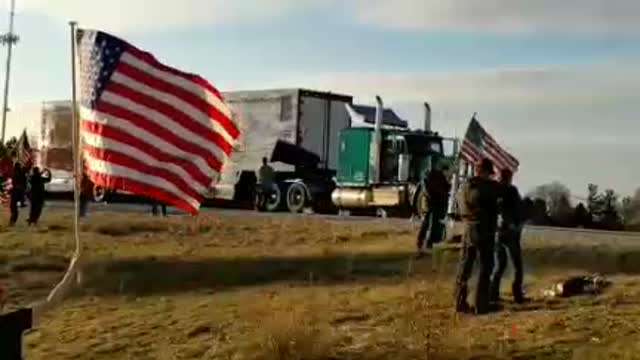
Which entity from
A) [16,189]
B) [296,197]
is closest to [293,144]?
[296,197]

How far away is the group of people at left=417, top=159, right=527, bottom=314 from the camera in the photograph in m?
14.1

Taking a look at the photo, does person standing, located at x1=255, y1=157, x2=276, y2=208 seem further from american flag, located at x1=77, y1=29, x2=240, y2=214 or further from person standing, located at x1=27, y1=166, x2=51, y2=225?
american flag, located at x1=77, y1=29, x2=240, y2=214

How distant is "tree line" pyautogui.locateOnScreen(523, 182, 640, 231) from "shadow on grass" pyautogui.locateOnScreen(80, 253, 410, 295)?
15731mm

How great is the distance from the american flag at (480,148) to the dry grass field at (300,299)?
1745mm

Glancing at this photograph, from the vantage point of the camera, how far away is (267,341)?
13172 millimetres

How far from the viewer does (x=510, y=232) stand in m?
15.3

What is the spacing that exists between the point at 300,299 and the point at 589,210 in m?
24.5

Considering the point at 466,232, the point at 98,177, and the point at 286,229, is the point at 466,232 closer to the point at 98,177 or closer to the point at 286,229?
the point at 98,177

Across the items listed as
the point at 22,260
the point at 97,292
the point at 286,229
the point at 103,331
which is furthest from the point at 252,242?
the point at 103,331

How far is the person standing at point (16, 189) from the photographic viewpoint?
31.2m

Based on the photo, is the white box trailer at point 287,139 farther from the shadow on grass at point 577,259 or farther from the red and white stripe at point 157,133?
the red and white stripe at point 157,133

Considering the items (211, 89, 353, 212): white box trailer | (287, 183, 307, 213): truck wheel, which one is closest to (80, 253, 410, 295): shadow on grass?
(287, 183, 307, 213): truck wheel

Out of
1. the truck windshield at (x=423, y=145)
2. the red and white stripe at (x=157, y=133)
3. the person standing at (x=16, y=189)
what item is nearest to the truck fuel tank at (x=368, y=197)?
the truck windshield at (x=423, y=145)

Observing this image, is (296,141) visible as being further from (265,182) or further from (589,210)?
(589,210)
